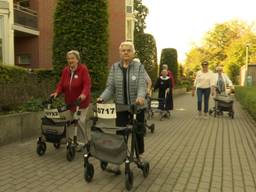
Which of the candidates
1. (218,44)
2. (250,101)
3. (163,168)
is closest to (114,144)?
(163,168)

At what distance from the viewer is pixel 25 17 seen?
25.2 m

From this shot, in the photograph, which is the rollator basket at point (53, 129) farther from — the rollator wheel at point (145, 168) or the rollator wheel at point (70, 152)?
the rollator wheel at point (145, 168)

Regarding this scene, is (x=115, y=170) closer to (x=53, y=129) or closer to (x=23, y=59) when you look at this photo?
(x=53, y=129)

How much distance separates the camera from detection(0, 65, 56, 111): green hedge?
9500mm

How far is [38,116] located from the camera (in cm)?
923

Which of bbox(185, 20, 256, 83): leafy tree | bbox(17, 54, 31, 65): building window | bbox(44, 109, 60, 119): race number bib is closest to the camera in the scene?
bbox(44, 109, 60, 119): race number bib

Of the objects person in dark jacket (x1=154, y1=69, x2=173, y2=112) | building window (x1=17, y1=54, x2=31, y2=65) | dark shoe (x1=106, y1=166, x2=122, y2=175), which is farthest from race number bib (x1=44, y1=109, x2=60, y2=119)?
building window (x1=17, y1=54, x2=31, y2=65)

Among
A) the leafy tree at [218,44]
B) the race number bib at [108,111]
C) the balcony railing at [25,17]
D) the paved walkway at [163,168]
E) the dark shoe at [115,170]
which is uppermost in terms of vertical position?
the leafy tree at [218,44]

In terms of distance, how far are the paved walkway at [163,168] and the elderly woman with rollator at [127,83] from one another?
2.00 feet

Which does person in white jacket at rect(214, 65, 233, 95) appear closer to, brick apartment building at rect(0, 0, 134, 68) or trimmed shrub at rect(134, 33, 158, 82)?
brick apartment building at rect(0, 0, 134, 68)

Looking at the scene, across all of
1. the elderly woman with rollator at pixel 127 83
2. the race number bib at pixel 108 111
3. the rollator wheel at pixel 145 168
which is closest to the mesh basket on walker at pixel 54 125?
the elderly woman with rollator at pixel 127 83

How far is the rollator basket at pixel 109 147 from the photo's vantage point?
5.16m

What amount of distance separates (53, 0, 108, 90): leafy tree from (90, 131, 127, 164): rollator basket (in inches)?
307

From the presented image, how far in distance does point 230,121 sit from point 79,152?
7.24 metres
